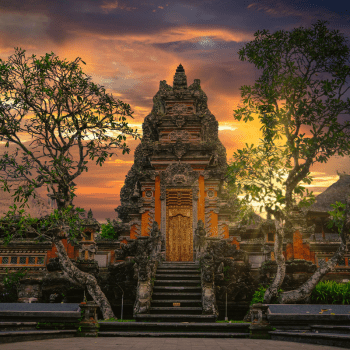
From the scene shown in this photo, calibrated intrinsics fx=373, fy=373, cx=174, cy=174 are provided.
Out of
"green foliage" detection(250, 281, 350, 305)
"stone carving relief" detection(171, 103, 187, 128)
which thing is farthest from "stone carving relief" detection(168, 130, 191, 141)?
"green foliage" detection(250, 281, 350, 305)

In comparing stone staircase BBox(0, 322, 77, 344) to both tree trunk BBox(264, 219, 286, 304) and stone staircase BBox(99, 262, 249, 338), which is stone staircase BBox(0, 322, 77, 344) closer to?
stone staircase BBox(99, 262, 249, 338)

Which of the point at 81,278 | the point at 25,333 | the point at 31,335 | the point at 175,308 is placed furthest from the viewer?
the point at 81,278

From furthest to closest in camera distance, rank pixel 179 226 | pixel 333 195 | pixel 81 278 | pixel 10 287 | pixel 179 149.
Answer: pixel 333 195 → pixel 179 149 → pixel 179 226 → pixel 10 287 → pixel 81 278

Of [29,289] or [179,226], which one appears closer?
[29,289]

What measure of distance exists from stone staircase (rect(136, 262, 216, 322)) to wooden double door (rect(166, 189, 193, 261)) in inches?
120

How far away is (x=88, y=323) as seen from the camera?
1045cm

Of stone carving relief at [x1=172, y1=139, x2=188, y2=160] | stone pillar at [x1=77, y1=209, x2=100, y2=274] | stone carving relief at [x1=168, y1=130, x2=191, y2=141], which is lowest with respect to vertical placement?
stone pillar at [x1=77, y1=209, x2=100, y2=274]

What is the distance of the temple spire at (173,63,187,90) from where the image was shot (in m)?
23.5

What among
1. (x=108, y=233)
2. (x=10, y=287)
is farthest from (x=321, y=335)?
(x=108, y=233)

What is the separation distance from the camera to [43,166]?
13.3 meters

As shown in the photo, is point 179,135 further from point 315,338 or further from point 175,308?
point 315,338

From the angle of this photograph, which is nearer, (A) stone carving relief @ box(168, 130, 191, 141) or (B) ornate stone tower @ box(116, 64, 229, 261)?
(B) ornate stone tower @ box(116, 64, 229, 261)

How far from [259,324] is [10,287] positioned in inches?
401

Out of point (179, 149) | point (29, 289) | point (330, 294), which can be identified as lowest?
point (330, 294)
